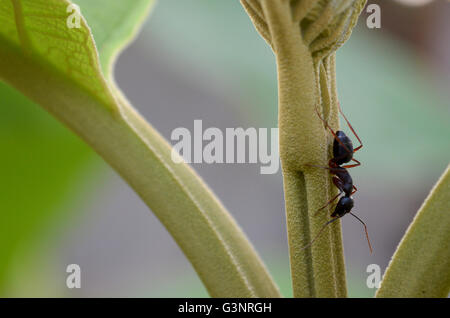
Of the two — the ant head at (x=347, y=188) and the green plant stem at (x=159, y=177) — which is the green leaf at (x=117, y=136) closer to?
the green plant stem at (x=159, y=177)

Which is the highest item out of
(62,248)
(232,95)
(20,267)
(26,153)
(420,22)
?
(420,22)

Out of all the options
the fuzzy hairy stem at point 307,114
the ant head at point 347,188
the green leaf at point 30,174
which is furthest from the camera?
the green leaf at point 30,174

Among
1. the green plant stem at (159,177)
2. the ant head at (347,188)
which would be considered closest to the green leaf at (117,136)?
the green plant stem at (159,177)

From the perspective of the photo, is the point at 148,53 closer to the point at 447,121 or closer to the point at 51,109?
the point at 447,121

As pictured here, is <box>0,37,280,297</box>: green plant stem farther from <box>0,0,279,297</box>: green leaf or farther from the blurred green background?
the blurred green background

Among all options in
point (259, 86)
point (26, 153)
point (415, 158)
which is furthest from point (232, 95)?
point (26, 153)

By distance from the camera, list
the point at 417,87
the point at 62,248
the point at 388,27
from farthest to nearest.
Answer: the point at 388,27 < the point at 417,87 < the point at 62,248

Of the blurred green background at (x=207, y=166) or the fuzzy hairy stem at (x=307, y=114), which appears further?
the blurred green background at (x=207, y=166)
